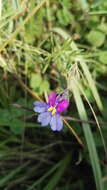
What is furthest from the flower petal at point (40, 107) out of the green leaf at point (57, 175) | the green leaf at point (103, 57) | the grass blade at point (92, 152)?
the green leaf at point (103, 57)

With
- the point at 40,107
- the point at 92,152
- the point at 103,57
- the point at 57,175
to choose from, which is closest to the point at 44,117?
the point at 40,107

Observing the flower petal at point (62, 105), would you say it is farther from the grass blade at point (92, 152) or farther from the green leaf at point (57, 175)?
the green leaf at point (57, 175)

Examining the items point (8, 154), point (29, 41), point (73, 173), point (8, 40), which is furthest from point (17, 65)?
point (73, 173)

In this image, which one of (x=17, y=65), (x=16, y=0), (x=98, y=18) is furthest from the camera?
(x=98, y=18)

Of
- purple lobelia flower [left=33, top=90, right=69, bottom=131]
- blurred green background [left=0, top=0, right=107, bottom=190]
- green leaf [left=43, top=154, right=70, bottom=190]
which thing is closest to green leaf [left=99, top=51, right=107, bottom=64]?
blurred green background [left=0, top=0, right=107, bottom=190]

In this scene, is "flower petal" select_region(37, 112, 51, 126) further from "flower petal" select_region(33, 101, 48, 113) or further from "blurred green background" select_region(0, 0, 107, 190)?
"blurred green background" select_region(0, 0, 107, 190)

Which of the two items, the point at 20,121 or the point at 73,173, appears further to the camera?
the point at 73,173

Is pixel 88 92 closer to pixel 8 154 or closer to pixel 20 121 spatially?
pixel 20 121
